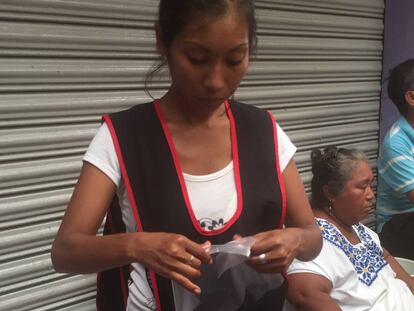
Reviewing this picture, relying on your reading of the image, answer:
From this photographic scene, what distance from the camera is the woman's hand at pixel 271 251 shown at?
103 cm

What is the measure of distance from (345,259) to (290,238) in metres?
1.16

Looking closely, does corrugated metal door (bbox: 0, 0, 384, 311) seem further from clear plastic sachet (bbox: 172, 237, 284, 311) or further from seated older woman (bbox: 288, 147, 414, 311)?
clear plastic sachet (bbox: 172, 237, 284, 311)

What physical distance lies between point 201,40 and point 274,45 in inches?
82.3

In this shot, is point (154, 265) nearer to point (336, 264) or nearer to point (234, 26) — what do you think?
point (234, 26)

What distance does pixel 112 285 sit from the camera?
1251mm

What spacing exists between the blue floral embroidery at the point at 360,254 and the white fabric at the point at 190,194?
1150 mm

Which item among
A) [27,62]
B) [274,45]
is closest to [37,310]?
[27,62]

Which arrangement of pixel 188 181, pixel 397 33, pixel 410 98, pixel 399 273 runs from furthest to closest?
pixel 397 33
pixel 410 98
pixel 399 273
pixel 188 181

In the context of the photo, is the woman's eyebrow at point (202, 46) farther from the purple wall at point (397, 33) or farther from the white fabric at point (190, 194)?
the purple wall at point (397, 33)

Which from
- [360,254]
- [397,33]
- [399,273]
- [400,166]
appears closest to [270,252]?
[360,254]

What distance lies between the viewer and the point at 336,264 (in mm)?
2084

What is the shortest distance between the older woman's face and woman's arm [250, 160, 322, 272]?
1208mm

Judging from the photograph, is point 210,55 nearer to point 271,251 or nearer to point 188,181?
point 188,181

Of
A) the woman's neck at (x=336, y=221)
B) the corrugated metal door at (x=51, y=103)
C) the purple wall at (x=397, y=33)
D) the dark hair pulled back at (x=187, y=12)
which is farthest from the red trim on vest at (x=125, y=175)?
the purple wall at (x=397, y=33)
